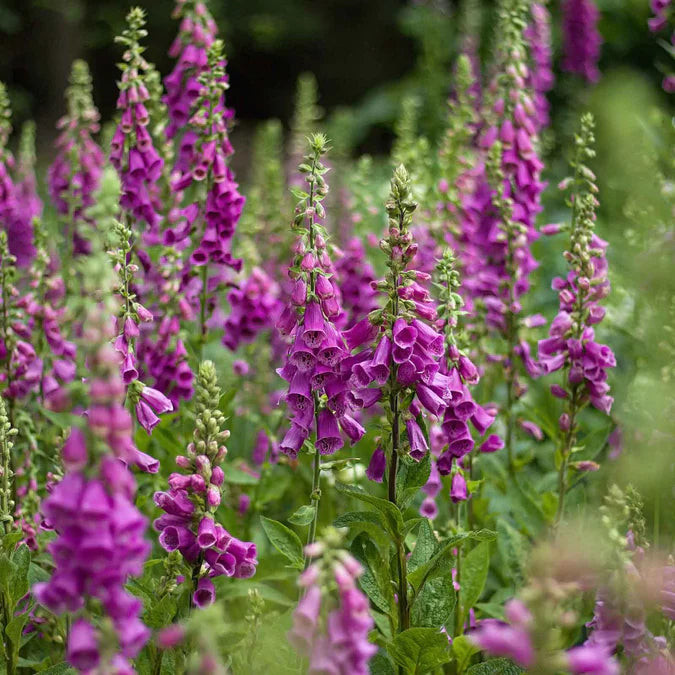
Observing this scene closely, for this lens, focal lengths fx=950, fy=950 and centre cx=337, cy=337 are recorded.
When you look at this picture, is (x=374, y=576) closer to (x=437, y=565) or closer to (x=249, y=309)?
(x=437, y=565)

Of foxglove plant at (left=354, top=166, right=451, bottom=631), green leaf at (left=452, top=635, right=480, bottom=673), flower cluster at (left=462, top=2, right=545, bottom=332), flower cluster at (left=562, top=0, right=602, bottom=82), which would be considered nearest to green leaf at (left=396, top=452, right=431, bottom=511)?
foxglove plant at (left=354, top=166, right=451, bottom=631)

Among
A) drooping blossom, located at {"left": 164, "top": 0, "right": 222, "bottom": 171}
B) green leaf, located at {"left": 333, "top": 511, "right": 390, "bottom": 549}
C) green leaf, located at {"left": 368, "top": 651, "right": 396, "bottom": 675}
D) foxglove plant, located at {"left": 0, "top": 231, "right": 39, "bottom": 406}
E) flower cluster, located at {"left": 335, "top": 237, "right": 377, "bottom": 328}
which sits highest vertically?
drooping blossom, located at {"left": 164, "top": 0, "right": 222, "bottom": 171}

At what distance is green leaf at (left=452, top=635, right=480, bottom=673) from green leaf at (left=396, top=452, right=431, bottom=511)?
0.43m

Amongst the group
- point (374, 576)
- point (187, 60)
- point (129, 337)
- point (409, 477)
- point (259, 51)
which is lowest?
point (374, 576)

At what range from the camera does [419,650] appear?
2432mm

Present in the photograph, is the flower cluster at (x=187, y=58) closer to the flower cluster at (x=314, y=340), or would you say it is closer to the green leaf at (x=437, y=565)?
the flower cluster at (x=314, y=340)

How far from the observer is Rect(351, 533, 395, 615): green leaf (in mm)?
2594

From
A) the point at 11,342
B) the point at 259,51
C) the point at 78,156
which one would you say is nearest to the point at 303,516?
the point at 11,342

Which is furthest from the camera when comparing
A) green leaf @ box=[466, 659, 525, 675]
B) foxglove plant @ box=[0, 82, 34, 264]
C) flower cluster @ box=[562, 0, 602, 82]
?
flower cluster @ box=[562, 0, 602, 82]

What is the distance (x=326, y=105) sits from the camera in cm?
1681

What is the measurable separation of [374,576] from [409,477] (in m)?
0.29

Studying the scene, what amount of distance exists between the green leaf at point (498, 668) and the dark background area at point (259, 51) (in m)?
10.0

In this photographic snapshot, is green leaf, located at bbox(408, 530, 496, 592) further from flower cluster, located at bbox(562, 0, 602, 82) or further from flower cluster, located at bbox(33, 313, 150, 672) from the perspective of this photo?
flower cluster, located at bbox(562, 0, 602, 82)

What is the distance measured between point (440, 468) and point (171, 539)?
867 millimetres
